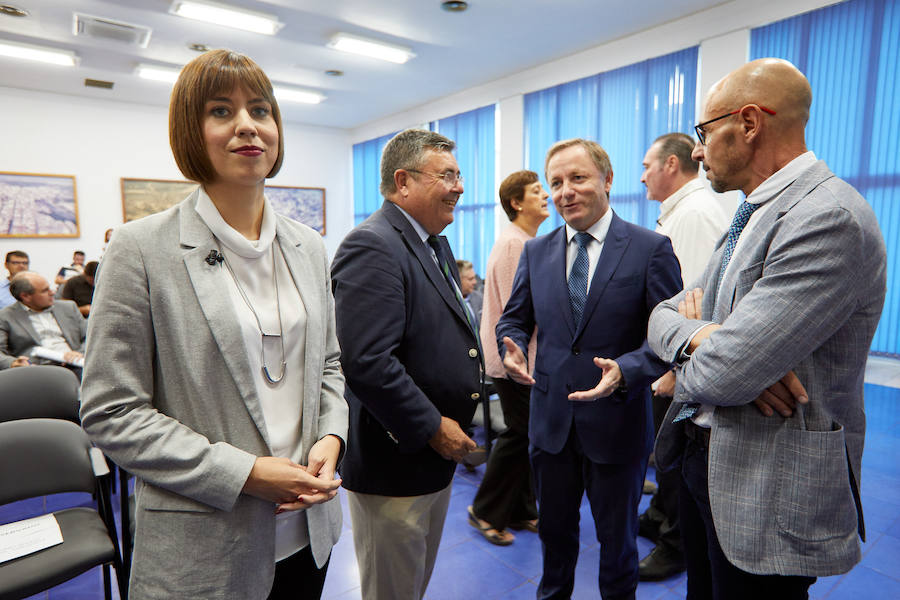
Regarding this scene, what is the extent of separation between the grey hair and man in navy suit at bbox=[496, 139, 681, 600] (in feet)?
1.70

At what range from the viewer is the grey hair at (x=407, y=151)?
169 centimetres

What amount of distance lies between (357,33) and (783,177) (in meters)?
5.63

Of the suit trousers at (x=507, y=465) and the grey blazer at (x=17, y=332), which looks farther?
the grey blazer at (x=17, y=332)

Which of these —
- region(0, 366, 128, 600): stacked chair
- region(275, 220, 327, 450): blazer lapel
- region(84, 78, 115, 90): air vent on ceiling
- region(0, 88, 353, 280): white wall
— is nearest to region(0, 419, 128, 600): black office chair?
region(0, 366, 128, 600): stacked chair

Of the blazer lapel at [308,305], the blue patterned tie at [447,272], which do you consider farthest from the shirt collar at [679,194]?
the blazer lapel at [308,305]

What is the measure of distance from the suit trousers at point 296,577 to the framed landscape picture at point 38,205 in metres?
9.47

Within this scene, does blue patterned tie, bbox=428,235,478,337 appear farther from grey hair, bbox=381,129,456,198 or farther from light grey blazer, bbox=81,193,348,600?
light grey blazer, bbox=81,193,348,600

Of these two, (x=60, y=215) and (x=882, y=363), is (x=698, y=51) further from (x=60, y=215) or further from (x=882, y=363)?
(x=60, y=215)

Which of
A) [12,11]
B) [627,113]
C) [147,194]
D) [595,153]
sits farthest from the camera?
[147,194]

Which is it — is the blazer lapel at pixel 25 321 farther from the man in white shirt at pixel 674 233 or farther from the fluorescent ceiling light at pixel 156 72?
the man in white shirt at pixel 674 233

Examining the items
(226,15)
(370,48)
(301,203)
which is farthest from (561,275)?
(301,203)

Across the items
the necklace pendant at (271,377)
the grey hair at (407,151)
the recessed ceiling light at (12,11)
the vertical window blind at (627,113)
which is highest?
the recessed ceiling light at (12,11)

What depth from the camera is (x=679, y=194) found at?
2.73 meters

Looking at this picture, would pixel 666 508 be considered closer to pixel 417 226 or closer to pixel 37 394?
pixel 417 226
